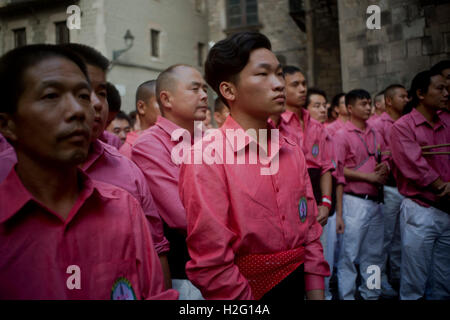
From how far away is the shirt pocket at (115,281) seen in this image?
52.5 inches

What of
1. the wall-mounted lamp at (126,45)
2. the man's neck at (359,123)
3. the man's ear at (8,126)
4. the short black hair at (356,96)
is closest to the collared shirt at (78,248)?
the man's ear at (8,126)

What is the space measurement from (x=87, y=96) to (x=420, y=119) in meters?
3.76

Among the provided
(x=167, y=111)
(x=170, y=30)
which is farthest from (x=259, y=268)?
(x=170, y=30)

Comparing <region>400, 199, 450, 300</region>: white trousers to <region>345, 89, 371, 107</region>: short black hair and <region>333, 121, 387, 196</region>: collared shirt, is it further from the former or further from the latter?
<region>345, 89, 371, 107</region>: short black hair

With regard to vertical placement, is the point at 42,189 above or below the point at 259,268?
above

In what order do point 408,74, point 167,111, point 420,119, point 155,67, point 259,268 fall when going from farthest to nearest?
point 155,67, point 408,74, point 420,119, point 167,111, point 259,268

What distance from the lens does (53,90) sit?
134cm

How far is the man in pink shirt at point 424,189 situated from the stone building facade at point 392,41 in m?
4.78

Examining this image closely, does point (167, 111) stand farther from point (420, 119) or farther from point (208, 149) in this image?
point (420, 119)

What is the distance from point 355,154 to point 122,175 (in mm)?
3722

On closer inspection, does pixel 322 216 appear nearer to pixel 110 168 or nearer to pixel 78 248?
pixel 110 168

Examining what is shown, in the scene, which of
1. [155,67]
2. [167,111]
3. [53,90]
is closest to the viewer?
[53,90]

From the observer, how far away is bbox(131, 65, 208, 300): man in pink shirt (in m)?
2.55

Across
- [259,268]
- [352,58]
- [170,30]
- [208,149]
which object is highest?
[170,30]
